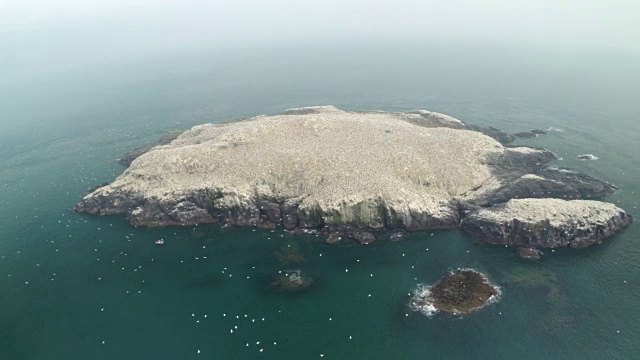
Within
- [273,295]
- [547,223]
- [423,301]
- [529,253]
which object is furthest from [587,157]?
[273,295]

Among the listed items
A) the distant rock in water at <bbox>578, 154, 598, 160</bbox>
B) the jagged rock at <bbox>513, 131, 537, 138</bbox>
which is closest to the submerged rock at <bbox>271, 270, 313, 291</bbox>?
the distant rock in water at <bbox>578, 154, 598, 160</bbox>

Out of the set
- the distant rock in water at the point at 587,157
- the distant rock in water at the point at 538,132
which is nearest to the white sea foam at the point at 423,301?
the distant rock in water at the point at 587,157

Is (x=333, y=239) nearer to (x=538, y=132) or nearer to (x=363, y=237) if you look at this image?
(x=363, y=237)

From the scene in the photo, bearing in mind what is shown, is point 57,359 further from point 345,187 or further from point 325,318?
point 345,187

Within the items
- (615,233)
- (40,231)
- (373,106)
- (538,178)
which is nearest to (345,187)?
(538,178)

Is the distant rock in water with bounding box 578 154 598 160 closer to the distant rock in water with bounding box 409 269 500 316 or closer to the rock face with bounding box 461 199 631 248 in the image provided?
the rock face with bounding box 461 199 631 248
